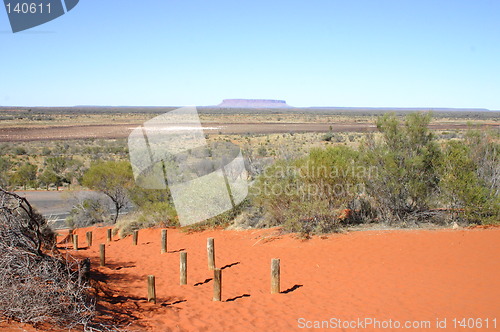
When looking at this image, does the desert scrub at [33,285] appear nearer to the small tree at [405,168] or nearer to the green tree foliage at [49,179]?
the small tree at [405,168]

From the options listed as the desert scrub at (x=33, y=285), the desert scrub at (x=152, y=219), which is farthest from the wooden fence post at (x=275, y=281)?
the desert scrub at (x=152, y=219)

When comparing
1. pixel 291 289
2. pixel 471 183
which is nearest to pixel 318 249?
pixel 291 289

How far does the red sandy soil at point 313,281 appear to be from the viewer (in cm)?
784

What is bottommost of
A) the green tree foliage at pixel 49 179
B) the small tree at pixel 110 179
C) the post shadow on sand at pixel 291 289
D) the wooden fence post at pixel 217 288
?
the green tree foliage at pixel 49 179

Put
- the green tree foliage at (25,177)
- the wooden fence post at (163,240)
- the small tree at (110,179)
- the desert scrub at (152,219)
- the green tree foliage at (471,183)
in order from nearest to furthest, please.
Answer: the green tree foliage at (471,183), the wooden fence post at (163,240), the desert scrub at (152,219), the small tree at (110,179), the green tree foliage at (25,177)

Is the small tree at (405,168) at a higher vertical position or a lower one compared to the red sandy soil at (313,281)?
higher

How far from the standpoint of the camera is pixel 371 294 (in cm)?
879

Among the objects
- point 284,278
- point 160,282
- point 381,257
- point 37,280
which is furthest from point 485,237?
point 37,280

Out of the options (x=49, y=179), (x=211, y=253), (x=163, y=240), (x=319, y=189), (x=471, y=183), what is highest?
(x=471, y=183)

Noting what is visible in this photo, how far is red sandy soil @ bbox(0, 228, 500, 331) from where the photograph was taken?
309 inches

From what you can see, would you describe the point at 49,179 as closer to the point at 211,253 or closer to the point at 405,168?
the point at 211,253

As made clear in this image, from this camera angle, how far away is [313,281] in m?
9.86

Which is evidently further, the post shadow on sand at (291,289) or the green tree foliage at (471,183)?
the green tree foliage at (471,183)

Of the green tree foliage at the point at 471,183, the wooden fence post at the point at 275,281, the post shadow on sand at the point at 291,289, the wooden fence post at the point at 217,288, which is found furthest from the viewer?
the green tree foliage at the point at 471,183
